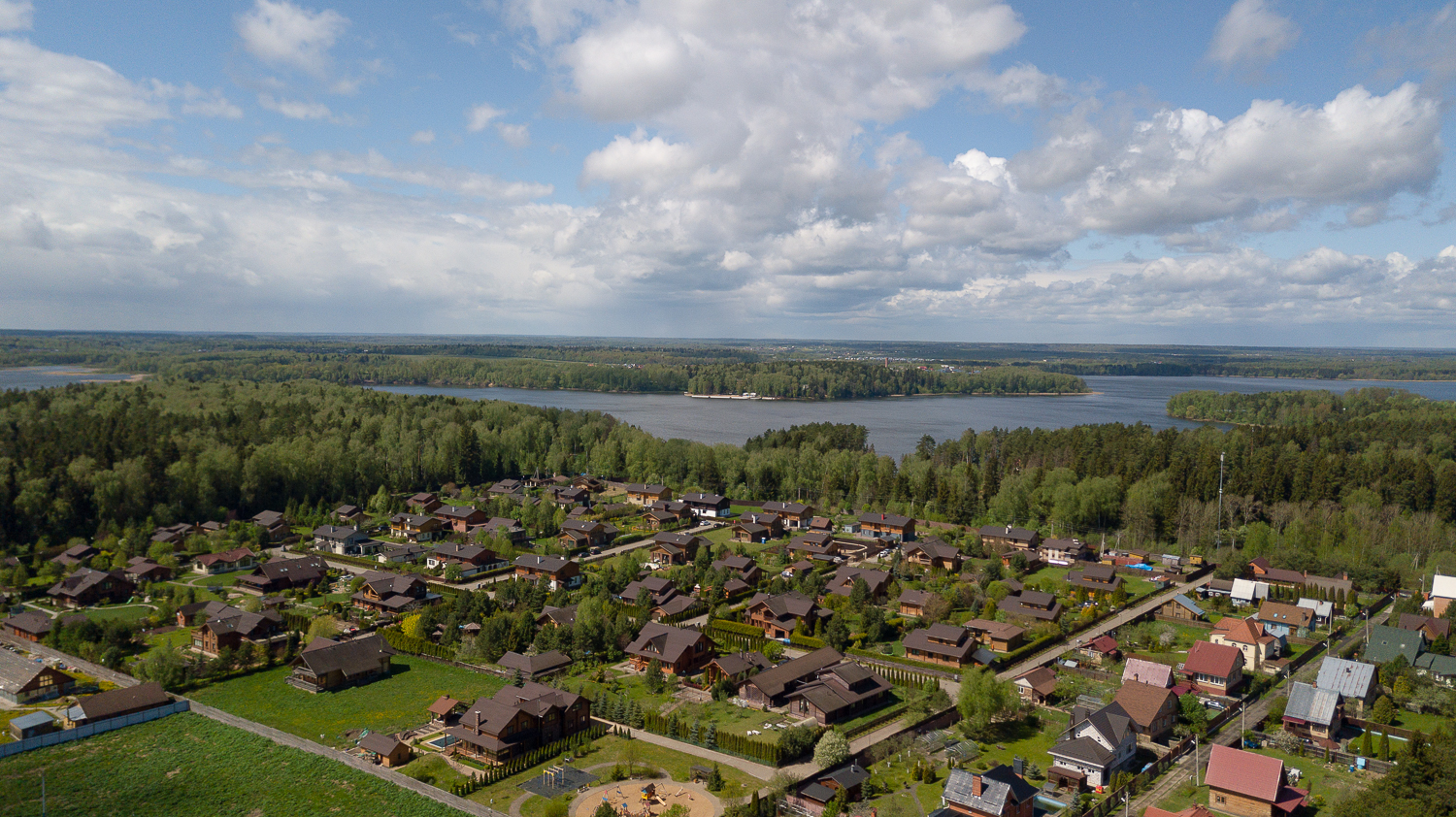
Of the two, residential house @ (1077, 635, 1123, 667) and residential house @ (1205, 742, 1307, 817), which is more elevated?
residential house @ (1205, 742, 1307, 817)

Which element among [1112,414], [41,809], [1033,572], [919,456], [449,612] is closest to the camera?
[41,809]

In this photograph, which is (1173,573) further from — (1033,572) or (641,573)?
(641,573)

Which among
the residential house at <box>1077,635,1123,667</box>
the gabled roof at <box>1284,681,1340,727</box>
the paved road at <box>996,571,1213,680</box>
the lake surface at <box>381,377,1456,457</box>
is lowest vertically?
the paved road at <box>996,571,1213,680</box>

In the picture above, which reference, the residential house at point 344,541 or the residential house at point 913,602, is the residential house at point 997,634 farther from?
the residential house at point 344,541

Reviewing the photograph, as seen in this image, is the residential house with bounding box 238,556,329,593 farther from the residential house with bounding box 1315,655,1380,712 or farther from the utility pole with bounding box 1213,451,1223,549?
the utility pole with bounding box 1213,451,1223,549

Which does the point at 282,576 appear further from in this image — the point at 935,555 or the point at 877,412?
the point at 877,412

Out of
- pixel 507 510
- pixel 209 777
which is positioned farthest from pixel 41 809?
pixel 507 510

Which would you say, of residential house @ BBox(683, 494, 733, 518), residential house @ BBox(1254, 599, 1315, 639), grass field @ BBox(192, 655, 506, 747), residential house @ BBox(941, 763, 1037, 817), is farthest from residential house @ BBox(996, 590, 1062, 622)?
residential house @ BBox(683, 494, 733, 518)
